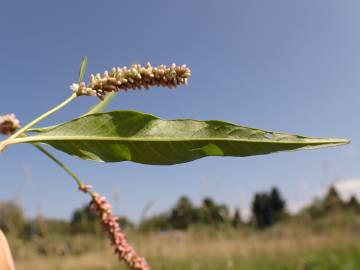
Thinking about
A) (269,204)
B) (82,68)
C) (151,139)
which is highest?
(82,68)

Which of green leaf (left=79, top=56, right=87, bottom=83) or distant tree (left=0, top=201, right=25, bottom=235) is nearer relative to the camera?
green leaf (left=79, top=56, right=87, bottom=83)

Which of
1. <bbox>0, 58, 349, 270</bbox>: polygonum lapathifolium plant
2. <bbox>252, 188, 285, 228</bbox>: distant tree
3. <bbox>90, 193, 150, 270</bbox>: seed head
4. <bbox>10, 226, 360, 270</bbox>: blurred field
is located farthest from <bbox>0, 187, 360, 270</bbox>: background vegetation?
<bbox>252, 188, 285, 228</bbox>: distant tree

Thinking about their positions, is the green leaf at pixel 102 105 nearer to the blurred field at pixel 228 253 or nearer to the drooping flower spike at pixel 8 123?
the drooping flower spike at pixel 8 123

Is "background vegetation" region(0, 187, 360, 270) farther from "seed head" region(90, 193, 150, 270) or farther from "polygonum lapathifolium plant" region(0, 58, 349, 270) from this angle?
"polygonum lapathifolium plant" region(0, 58, 349, 270)

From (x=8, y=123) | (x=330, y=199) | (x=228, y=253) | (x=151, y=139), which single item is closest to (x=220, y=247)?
(x=228, y=253)

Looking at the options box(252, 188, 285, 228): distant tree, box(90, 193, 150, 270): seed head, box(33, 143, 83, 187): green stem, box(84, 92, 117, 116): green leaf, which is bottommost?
box(252, 188, 285, 228): distant tree

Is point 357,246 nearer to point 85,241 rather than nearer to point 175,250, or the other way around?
point 175,250

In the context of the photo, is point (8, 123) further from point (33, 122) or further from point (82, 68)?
point (82, 68)
